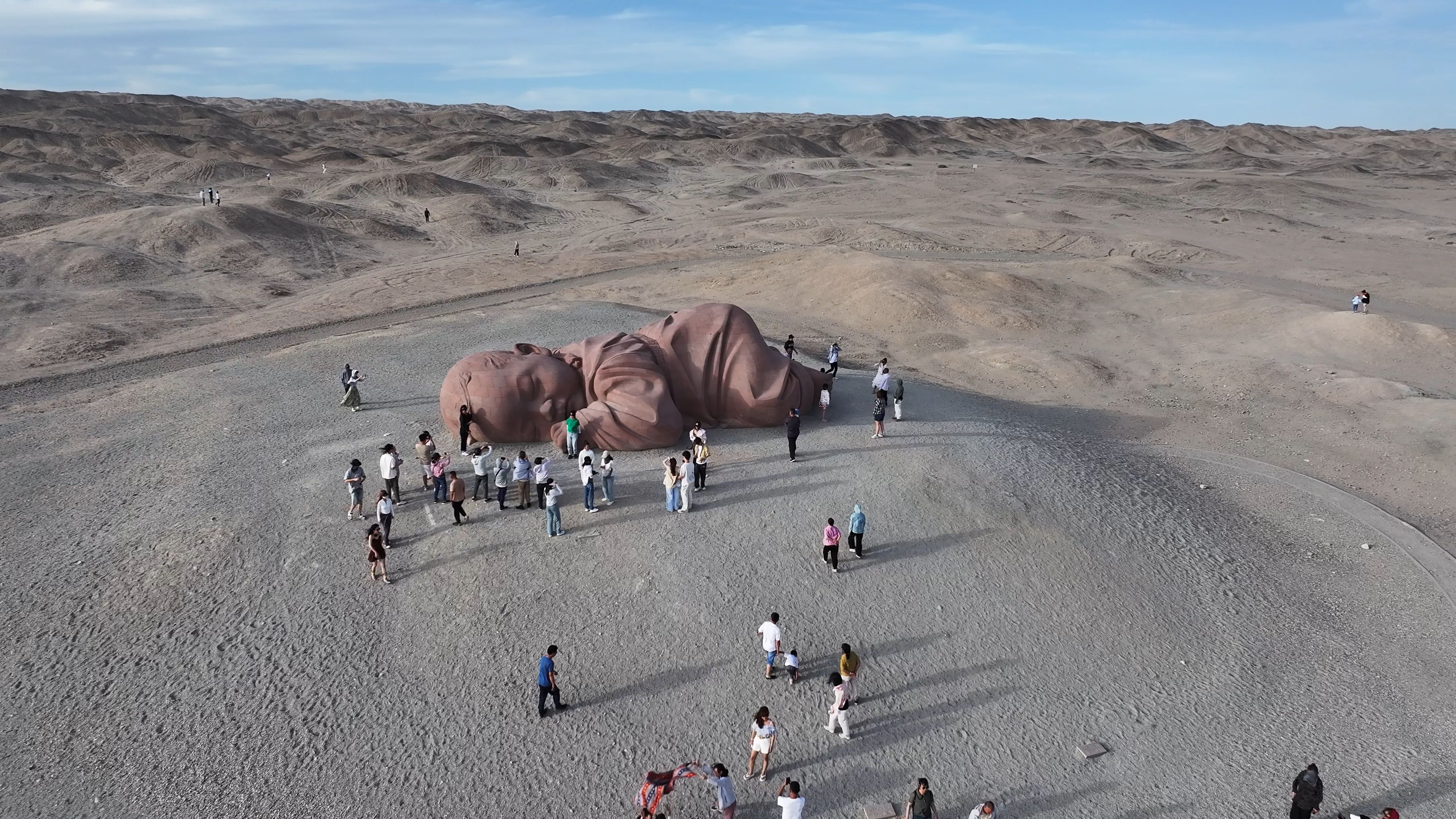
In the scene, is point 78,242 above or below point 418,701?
above

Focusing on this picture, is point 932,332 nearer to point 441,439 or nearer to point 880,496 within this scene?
point 880,496

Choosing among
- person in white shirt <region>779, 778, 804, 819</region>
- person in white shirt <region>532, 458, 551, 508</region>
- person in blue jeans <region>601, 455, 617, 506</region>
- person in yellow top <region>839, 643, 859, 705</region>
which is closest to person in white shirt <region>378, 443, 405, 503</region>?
person in white shirt <region>532, 458, 551, 508</region>

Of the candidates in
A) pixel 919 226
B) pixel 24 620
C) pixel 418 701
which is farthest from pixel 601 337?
pixel 919 226

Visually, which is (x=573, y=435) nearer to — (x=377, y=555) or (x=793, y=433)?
(x=793, y=433)

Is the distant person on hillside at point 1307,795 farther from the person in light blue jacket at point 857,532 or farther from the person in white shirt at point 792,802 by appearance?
the person in light blue jacket at point 857,532

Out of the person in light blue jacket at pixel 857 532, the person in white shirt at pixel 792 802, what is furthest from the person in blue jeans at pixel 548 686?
the person in light blue jacket at pixel 857 532

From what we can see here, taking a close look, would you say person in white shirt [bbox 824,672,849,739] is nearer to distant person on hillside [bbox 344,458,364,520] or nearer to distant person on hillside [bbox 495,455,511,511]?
distant person on hillside [bbox 495,455,511,511]

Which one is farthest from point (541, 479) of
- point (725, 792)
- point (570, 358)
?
point (725, 792)

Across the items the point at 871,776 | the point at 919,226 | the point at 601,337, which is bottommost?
the point at 871,776
